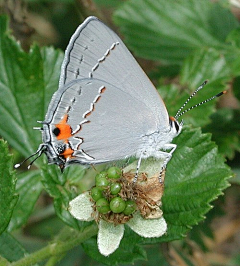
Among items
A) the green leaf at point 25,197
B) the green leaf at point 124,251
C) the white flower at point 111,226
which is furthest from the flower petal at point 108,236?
the green leaf at point 25,197

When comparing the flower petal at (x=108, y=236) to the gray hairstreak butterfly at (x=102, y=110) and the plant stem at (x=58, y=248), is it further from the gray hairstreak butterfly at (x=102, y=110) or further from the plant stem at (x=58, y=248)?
the gray hairstreak butterfly at (x=102, y=110)

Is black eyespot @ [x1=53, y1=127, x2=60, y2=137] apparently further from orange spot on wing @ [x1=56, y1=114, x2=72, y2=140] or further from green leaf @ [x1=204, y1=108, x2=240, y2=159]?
green leaf @ [x1=204, y1=108, x2=240, y2=159]

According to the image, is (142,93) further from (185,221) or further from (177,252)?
(177,252)

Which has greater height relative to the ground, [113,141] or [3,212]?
[113,141]

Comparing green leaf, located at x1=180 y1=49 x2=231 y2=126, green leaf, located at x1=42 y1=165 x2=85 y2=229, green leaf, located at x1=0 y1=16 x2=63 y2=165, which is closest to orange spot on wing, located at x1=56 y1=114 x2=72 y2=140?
green leaf, located at x1=42 y1=165 x2=85 y2=229

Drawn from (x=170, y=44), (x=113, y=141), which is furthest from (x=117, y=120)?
(x=170, y=44)

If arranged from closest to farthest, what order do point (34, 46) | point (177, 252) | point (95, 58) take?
1. point (95, 58)
2. point (34, 46)
3. point (177, 252)
